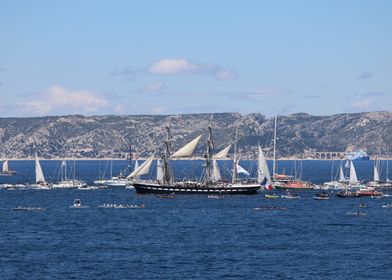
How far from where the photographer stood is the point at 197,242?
116 m

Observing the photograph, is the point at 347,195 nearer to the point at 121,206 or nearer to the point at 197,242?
the point at 121,206

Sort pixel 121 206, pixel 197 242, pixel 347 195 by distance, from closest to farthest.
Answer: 1. pixel 197 242
2. pixel 121 206
3. pixel 347 195

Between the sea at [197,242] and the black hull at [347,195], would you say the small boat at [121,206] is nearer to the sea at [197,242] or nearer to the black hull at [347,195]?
the sea at [197,242]

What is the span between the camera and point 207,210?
163 metres

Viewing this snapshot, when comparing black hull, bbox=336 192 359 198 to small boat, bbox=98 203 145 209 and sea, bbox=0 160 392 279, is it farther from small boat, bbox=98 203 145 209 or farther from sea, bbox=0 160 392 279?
small boat, bbox=98 203 145 209

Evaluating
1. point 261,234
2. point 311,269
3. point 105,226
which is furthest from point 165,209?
point 311,269

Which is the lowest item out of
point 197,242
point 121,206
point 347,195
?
point 197,242

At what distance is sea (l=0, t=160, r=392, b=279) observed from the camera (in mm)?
94250

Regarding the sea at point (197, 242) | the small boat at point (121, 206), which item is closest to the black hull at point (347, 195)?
the sea at point (197, 242)

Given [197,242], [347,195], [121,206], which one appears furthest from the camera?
[347,195]

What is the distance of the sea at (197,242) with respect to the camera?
9425 centimetres

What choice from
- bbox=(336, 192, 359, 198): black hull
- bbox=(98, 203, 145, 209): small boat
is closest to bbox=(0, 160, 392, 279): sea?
bbox=(98, 203, 145, 209): small boat

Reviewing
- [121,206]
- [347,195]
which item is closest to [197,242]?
[121,206]

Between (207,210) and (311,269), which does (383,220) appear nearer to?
(207,210)
